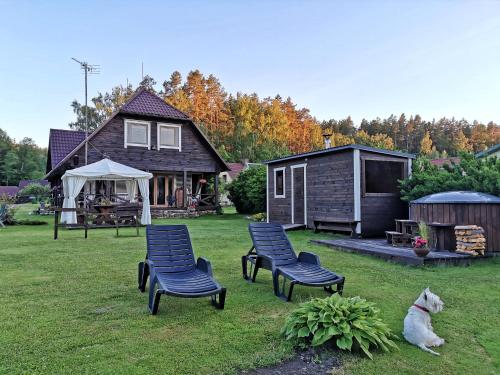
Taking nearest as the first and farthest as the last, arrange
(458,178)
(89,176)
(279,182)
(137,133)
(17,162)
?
1. (458,178)
2. (89,176)
3. (279,182)
4. (137,133)
5. (17,162)

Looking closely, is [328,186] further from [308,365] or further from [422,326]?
[308,365]

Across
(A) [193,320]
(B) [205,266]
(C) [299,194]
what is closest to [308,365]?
(A) [193,320]

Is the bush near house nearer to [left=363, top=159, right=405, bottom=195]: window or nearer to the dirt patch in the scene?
[left=363, top=159, right=405, bottom=195]: window

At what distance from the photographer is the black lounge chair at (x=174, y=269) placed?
12.8 feet

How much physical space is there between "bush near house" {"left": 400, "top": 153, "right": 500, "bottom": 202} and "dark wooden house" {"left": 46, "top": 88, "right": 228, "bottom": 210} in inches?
495

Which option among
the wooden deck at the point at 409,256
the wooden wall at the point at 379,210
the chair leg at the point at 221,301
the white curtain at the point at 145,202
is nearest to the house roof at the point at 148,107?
the white curtain at the point at 145,202

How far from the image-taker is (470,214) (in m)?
7.37

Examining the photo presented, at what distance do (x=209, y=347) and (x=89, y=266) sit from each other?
13.8 ft

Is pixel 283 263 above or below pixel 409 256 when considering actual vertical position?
above

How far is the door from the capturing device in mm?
13062

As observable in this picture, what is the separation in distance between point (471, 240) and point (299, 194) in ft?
22.4

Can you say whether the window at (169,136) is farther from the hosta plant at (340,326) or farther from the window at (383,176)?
the hosta plant at (340,326)

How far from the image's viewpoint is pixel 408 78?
60.0ft

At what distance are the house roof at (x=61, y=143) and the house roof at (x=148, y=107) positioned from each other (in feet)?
15.9
